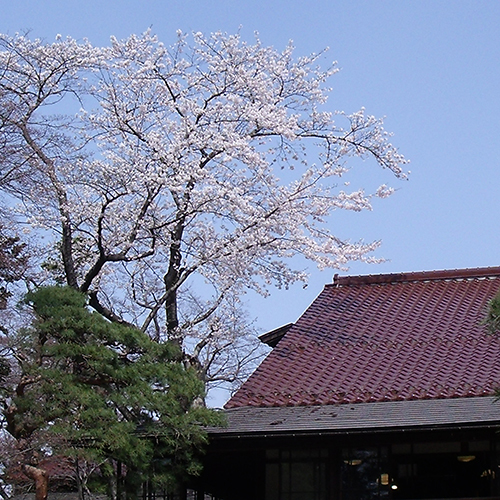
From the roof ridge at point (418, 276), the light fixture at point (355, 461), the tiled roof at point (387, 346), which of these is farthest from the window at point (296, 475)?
the roof ridge at point (418, 276)

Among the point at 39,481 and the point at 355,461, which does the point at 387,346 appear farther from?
the point at 39,481

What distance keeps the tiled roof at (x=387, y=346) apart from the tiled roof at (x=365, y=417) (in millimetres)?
426

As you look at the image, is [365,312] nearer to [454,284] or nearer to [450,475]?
[454,284]

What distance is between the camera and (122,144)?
562 inches

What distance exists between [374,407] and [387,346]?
90.2 inches

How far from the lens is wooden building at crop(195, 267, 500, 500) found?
437 inches

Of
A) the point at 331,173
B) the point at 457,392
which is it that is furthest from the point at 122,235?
the point at 457,392

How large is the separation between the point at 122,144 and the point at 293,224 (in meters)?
3.32

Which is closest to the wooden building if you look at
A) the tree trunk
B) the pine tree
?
the pine tree

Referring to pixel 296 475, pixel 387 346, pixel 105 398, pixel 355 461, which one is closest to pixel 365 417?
pixel 355 461

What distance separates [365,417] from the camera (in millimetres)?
11219

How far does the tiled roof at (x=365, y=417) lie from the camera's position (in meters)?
10.5

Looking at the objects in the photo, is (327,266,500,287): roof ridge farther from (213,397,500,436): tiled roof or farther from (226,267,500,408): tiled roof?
(213,397,500,436): tiled roof

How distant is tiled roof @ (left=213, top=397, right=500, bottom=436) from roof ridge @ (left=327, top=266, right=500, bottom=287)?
4577mm
